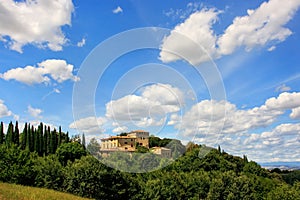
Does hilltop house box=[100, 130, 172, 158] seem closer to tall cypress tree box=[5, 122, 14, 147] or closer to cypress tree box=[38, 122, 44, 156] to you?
tall cypress tree box=[5, 122, 14, 147]

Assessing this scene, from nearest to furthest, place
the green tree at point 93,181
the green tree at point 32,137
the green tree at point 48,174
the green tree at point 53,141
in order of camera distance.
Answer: the green tree at point 48,174 → the green tree at point 93,181 → the green tree at point 32,137 → the green tree at point 53,141

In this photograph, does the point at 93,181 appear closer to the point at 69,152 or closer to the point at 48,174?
the point at 48,174

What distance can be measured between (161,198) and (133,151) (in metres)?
12.1

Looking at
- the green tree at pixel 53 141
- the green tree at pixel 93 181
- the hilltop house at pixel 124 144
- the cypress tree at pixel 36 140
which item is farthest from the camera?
the green tree at pixel 53 141

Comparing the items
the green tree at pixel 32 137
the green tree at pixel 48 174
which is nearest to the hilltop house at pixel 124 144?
the green tree at pixel 48 174

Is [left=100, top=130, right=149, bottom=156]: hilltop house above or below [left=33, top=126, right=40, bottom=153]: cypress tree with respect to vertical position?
below

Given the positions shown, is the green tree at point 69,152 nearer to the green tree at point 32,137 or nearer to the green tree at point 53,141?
the green tree at point 53,141

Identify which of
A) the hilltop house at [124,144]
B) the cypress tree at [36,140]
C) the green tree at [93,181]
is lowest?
the green tree at [93,181]

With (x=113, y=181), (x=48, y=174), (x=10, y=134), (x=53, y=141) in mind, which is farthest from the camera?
(x=53, y=141)

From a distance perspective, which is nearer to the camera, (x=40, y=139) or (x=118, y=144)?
(x=118, y=144)

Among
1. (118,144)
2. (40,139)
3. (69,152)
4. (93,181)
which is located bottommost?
(93,181)

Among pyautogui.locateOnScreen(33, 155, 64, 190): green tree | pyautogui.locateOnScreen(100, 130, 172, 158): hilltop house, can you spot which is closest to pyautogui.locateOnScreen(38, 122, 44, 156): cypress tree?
pyautogui.locateOnScreen(33, 155, 64, 190): green tree

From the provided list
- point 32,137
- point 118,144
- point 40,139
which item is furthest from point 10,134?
point 118,144

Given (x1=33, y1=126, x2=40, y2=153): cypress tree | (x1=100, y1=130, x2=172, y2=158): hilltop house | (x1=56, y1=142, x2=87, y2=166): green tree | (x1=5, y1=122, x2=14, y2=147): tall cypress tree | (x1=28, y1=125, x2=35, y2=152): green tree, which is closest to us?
(x1=100, y1=130, x2=172, y2=158): hilltop house
